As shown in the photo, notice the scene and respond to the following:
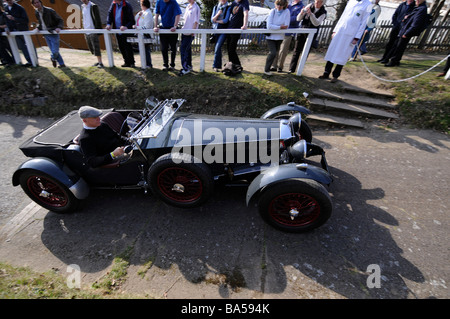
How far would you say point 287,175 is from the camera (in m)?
2.96

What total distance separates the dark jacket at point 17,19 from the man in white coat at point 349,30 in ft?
31.1

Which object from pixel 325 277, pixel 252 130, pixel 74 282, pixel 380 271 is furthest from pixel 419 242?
pixel 74 282

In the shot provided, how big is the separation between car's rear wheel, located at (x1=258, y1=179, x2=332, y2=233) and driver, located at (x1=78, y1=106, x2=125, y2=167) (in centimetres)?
214

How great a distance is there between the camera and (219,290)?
269 cm

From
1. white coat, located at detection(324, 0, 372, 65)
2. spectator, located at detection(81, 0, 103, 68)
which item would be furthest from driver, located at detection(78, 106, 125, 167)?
white coat, located at detection(324, 0, 372, 65)

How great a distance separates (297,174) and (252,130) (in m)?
1.01

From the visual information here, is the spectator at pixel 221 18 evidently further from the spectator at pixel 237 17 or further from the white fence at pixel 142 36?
the white fence at pixel 142 36

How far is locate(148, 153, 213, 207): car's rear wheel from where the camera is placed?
10.2 ft

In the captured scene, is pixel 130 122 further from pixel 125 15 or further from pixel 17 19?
pixel 17 19

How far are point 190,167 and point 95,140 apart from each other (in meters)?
1.45

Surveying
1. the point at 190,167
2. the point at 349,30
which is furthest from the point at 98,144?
the point at 349,30

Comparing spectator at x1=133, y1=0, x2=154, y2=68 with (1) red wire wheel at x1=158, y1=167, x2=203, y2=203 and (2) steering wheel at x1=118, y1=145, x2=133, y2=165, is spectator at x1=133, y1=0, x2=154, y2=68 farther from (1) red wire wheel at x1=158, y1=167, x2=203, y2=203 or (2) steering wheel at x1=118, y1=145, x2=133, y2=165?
(1) red wire wheel at x1=158, y1=167, x2=203, y2=203

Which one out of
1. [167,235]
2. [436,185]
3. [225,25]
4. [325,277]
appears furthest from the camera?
[225,25]
